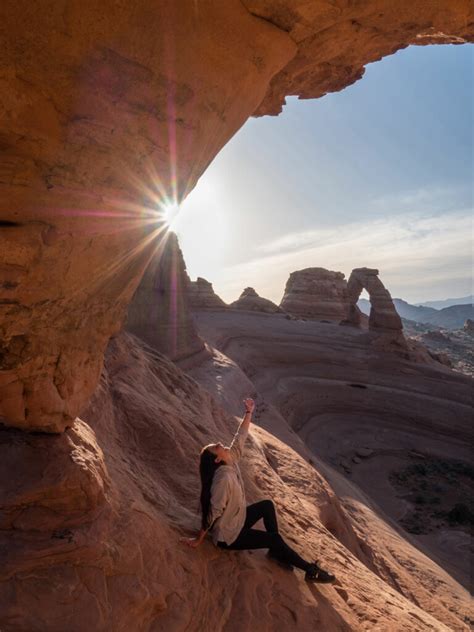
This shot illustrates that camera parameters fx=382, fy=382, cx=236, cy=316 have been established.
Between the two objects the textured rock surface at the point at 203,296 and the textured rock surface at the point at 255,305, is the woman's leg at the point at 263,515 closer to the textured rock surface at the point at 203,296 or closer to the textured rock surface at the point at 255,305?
the textured rock surface at the point at 203,296

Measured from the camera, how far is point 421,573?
657cm

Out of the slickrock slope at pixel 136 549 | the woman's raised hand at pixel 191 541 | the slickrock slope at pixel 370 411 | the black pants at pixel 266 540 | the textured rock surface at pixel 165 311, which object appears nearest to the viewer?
the slickrock slope at pixel 136 549

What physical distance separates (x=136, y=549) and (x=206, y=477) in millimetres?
758

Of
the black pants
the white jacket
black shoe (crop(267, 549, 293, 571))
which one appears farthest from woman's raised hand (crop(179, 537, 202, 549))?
black shoe (crop(267, 549, 293, 571))

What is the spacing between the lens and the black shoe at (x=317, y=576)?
10.7ft

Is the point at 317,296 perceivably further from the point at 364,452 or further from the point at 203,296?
the point at 364,452

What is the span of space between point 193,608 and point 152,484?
115cm

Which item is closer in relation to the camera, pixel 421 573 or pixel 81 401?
pixel 81 401

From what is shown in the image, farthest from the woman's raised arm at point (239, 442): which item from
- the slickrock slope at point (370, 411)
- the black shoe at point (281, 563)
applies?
the slickrock slope at point (370, 411)

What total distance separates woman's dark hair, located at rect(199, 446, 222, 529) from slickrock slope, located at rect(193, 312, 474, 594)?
6.82m

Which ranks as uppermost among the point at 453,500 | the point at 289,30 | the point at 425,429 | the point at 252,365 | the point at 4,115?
the point at 289,30

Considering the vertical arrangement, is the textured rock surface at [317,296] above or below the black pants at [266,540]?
above

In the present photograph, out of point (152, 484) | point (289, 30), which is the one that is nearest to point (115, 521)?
point (152, 484)

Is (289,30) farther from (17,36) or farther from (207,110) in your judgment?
(17,36)
